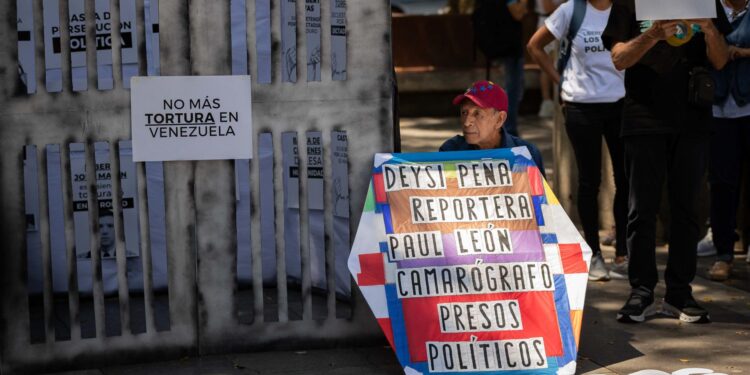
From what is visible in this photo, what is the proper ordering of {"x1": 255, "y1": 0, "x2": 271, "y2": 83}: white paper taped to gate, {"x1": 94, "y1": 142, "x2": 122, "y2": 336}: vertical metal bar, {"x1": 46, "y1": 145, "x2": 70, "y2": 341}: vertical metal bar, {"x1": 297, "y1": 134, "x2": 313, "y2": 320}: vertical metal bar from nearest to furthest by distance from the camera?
{"x1": 297, "y1": 134, "x2": 313, "y2": 320}: vertical metal bar → {"x1": 94, "y1": 142, "x2": 122, "y2": 336}: vertical metal bar → {"x1": 46, "y1": 145, "x2": 70, "y2": 341}: vertical metal bar → {"x1": 255, "y1": 0, "x2": 271, "y2": 83}: white paper taped to gate

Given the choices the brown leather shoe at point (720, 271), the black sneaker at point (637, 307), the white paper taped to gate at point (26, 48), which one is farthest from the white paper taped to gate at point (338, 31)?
the brown leather shoe at point (720, 271)

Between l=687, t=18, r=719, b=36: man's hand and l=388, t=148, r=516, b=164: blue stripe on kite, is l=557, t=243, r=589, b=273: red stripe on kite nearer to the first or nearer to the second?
l=388, t=148, r=516, b=164: blue stripe on kite

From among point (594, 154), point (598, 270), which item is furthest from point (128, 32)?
point (598, 270)

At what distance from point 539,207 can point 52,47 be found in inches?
106

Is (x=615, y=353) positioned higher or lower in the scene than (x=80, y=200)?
lower

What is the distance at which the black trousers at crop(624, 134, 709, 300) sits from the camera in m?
6.56

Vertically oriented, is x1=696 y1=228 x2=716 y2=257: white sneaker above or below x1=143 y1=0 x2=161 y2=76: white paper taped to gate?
below

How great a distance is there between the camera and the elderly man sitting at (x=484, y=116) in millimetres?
6043

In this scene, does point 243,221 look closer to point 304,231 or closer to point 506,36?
point 304,231

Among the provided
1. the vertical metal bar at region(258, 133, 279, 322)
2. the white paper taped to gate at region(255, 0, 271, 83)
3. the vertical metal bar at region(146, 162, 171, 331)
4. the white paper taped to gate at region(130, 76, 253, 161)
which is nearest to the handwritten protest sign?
the white paper taped to gate at region(130, 76, 253, 161)

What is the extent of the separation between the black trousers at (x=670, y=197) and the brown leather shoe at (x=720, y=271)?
1.11m

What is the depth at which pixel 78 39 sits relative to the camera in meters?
6.59

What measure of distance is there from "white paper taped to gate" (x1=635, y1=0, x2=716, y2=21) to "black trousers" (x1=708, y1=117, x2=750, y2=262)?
2022 millimetres

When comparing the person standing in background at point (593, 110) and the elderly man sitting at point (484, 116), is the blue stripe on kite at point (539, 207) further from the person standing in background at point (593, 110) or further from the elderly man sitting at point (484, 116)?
the person standing in background at point (593, 110)
